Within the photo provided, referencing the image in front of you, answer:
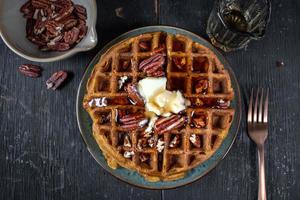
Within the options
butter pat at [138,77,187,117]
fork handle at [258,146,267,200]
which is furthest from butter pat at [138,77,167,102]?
fork handle at [258,146,267,200]

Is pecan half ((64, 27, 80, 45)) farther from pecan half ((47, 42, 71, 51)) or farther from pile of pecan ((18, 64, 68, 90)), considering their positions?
pile of pecan ((18, 64, 68, 90))

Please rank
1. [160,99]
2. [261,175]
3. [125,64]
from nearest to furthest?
[160,99], [125,64], [261,175]

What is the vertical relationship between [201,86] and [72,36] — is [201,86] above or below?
below

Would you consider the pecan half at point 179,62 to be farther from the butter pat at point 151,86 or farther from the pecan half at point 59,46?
the pecan half at point 59,46

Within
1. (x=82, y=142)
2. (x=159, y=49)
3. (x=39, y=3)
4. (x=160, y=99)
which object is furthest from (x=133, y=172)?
(x=39, y=3)

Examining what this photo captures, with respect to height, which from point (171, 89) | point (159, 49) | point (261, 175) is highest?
point (159, 49)

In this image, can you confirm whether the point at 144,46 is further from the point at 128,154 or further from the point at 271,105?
the point at 271,105

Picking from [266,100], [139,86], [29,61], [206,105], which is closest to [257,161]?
[266,100]

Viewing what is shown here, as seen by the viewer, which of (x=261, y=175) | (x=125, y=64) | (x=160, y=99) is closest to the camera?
(x=160, y=99)
